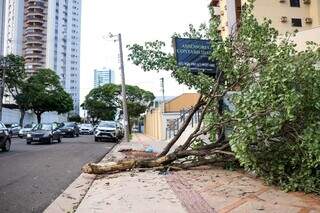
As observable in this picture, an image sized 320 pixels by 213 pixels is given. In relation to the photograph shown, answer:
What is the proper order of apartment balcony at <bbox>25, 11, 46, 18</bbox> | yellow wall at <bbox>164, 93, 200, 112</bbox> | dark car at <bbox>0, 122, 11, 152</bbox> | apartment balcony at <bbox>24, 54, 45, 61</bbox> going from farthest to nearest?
apartment balcony at <bbox>24, 54, 45, 61</bbox>, apartment balcony at <bbox>25, 11, 46, 18</bbox>, yellow wall at <bbox>164, 93, 200, 112</bbox>, dark car at <bbox>0, 122, 11, 152</bbox>

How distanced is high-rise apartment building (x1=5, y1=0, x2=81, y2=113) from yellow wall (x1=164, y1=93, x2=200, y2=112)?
121ft

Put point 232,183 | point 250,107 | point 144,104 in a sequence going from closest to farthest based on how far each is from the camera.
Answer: point 250,107 → point 232,183 → point 144,104

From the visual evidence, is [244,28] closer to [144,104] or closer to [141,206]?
[141,206]

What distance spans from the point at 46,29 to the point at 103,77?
14301 millimetres

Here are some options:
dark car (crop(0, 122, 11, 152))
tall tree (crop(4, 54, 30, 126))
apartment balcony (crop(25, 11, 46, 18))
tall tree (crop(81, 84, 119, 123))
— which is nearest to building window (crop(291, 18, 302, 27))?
dark car (crop(0, 122, 11, 152))

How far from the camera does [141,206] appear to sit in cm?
826

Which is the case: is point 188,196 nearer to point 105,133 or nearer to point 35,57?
point 105,133

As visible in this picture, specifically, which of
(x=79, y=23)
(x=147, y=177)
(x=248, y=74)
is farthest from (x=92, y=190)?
(x=79, y=23)

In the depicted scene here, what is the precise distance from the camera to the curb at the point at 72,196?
8.50 meters

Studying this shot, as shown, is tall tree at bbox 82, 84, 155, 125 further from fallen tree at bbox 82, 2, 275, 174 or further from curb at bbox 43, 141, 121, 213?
curb at bbox 43, 141, 121, 213

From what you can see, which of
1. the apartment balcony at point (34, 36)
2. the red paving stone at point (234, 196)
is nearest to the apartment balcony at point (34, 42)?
the apartment balcony at point (34, 36)

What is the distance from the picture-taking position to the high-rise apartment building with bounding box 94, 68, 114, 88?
88838mm

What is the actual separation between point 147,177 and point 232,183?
2.49 m

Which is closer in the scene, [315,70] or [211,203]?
[211,203]
